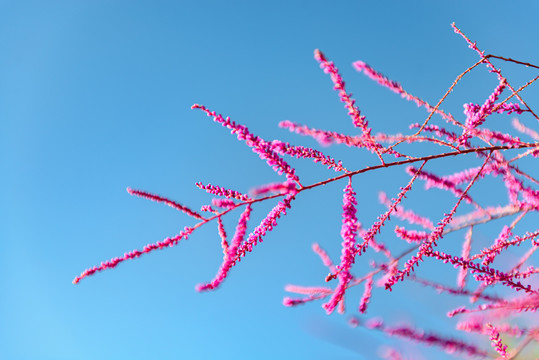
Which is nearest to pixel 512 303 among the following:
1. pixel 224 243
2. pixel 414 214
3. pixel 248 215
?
pixel 248 215

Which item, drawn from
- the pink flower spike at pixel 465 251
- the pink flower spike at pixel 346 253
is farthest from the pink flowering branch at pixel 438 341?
the pink flower spike at pixel 465 251

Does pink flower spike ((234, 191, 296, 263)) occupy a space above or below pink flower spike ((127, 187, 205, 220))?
below

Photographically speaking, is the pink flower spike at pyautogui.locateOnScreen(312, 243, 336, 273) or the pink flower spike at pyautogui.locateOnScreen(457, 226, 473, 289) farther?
the pink flower spike at pyautogui.locateOnScreen(312, 243, 336, 273)

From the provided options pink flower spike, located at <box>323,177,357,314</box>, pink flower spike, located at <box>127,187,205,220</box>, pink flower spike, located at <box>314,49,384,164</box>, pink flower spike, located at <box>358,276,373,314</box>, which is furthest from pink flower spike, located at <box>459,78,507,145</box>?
pink flower spike, located at <box>127,187,205,220</box>

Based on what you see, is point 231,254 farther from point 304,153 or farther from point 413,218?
point 413,218

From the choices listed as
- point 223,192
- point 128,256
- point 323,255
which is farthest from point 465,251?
point 128,256

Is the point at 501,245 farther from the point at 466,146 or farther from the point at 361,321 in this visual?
the point at 361,321

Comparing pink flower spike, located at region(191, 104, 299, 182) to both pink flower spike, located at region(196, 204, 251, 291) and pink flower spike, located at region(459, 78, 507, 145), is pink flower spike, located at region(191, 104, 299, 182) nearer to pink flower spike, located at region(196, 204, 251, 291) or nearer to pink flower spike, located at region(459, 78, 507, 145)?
pink flower spike, located at region(196, 204, 251, 291)
